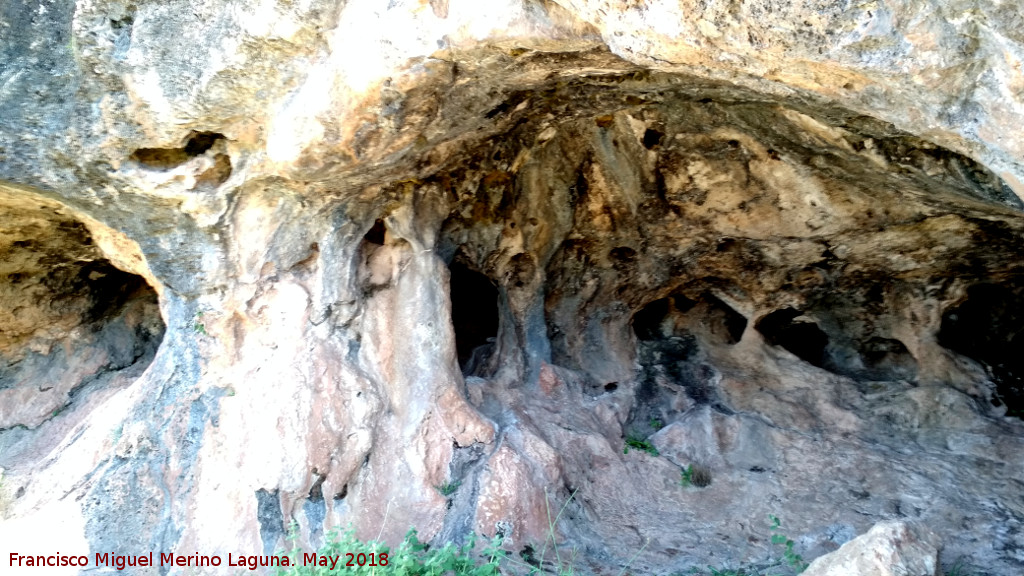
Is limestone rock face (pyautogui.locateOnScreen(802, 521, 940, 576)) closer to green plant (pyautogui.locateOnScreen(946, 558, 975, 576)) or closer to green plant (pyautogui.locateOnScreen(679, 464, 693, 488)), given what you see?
green plant (pyautogui.locateOnScreen(946, 558, 975, 576))

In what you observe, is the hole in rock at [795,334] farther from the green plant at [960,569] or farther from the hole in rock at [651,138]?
the green plant at [960,569]

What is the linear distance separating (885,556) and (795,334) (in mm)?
3087

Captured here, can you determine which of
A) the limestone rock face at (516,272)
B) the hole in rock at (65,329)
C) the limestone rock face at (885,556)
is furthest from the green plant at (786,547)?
the hole in rock at (65,329)

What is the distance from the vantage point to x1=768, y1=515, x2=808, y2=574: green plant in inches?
132

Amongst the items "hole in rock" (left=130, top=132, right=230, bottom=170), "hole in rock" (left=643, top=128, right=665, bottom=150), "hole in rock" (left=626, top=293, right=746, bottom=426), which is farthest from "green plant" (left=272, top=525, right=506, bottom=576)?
"hole in rock" (left=643, top=128, right=665, bottom=150)

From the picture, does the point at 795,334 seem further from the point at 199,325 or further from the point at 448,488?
the point at 199,325

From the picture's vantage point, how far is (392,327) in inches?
157

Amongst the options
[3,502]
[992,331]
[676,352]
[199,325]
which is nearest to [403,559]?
[199,325]

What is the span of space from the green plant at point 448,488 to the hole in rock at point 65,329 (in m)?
2.44

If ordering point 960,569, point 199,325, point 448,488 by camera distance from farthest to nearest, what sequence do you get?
1. point 199,325
2. point 448,488
3. point 960,569

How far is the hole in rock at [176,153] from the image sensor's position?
3455 millimetres

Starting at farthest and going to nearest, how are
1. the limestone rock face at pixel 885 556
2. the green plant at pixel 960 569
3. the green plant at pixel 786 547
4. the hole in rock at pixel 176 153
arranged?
the hole in rock at pixel 176 153
the green plant at pixel 786 547
the green plant at pixel 960 569
the limestone rock face at pixel 885 556

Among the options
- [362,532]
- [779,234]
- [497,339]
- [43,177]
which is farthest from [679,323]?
[43,177]

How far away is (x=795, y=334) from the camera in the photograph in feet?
18.3
